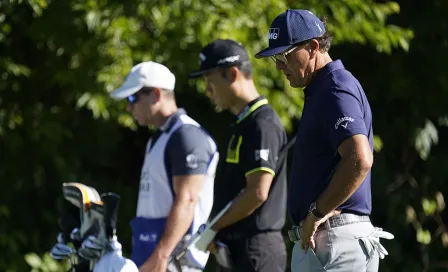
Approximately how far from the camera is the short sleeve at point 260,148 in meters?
4.84

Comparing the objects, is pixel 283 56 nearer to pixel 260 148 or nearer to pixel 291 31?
pixel 291 31

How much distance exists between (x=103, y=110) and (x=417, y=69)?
9.61ft

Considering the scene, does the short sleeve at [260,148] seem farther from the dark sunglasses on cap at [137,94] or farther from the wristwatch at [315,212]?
the wristwatch at [315,212]

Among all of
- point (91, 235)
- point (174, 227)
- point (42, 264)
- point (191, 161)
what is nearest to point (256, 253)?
point (174, 227)

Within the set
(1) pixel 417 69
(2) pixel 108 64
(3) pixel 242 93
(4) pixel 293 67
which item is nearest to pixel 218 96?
(3) pixel 242 93

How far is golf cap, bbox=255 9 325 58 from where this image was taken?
4020 millimetres

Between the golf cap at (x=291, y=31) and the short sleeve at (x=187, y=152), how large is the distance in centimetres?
106

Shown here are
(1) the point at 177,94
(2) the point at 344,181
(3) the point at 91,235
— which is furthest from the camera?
(1) the point at 177,94

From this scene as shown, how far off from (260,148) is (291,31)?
94cm

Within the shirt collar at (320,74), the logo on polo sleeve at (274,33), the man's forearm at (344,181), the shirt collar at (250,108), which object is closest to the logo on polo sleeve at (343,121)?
the man's forearm at (344,181)

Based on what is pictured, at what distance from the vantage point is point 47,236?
908 cm

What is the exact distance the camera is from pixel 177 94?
829cm

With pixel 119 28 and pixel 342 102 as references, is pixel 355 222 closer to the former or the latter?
pixel 342 102

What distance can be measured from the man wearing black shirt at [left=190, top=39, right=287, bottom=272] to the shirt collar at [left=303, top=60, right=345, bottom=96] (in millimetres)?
851
